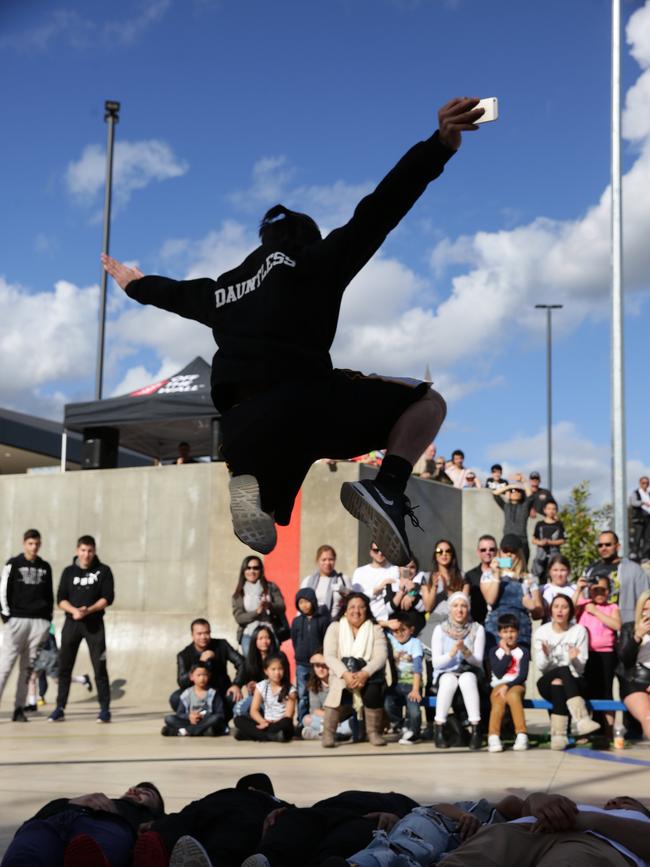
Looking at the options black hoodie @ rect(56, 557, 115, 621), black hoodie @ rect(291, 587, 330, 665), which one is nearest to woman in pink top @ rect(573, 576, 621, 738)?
black hoodie @ rect(291, 587, 330, 665)

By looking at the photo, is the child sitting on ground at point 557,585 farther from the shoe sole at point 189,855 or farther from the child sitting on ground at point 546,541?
the shoe sole at point 189,855

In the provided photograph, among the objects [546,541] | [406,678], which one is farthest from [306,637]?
[546,541]

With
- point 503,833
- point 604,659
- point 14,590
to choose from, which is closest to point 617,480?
point 604,659

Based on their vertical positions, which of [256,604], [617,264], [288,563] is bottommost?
[256,604]

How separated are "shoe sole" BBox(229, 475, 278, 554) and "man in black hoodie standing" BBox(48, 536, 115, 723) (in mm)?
7698

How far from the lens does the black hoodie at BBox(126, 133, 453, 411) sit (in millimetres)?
3602

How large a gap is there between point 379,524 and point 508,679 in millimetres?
6284

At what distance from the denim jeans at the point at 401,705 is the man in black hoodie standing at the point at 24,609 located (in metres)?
3.96

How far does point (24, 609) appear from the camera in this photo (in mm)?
11242

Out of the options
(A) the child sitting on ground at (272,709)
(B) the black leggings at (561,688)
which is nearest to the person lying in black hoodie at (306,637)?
(A) the child sitting on ground at (272,709)

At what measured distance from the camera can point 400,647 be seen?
1002 cm

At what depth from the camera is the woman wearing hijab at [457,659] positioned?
945 centimetres

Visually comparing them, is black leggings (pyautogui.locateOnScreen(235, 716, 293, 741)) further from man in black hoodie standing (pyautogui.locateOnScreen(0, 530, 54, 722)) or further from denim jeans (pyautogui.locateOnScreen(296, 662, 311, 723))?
man in black hoodie standing (pyautogui.locateOnScreen(0, 530, 54, 722))

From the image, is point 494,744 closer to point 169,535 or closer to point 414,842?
point 414,842
